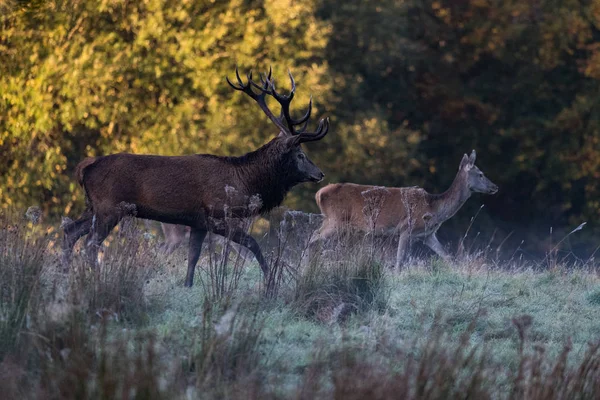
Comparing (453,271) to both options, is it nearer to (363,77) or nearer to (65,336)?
(65,336)

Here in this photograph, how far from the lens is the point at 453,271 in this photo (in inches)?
450

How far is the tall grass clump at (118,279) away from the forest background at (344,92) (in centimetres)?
1127

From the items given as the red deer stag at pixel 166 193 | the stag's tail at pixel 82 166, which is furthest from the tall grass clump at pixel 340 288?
the stag's tail at pixel 82 166

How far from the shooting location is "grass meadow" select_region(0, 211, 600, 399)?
19.1ft

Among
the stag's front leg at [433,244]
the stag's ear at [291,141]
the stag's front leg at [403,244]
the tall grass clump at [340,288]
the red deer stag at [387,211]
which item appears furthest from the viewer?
the stag's front leg at [433,244]

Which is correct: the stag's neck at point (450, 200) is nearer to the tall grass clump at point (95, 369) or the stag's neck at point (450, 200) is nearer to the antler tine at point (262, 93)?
the antler tine at point (262, 93)

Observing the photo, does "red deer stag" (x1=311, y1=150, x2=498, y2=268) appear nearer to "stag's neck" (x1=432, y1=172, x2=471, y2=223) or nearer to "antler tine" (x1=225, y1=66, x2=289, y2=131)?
"stag's neck" (x1=432, y1=172, x2=471, y2=223)

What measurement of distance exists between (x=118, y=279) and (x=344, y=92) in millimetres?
16374

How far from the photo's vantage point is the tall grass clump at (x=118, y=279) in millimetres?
7443

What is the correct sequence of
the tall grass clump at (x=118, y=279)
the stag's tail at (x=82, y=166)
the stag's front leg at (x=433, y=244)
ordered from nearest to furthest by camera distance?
the tall grass clump at (x=118, y=279) → the stag's tail at (x=82, y=166) → the stag's front leg at (x=433, y=244)

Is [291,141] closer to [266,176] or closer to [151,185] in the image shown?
[266,176]

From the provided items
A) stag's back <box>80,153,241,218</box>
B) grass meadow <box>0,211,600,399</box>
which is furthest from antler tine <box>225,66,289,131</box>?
grass meadow <box>0,211,600,399</box>

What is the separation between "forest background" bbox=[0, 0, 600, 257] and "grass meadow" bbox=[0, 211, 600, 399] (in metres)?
9.58

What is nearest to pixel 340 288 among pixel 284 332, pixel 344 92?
pixel 284 332
